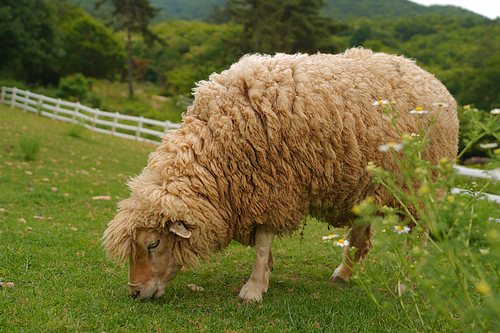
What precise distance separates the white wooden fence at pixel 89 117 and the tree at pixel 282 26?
10.4 m

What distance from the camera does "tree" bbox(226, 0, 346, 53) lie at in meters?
26.0

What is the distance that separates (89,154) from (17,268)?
319 inches

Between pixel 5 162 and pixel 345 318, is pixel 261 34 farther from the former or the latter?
pixel 345 318

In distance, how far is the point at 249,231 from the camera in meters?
3.73

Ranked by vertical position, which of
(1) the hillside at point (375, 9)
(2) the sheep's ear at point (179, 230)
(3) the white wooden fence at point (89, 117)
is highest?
(1) the hillside at point (375, 9)

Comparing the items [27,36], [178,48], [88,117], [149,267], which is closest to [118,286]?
[149,267]

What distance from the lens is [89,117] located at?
57.3 ft

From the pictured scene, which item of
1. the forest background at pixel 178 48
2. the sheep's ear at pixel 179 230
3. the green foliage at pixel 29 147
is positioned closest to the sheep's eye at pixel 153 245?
the sheep's ear at pixel 179 230

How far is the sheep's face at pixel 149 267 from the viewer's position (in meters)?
3.46

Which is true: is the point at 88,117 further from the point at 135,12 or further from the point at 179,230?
the point at 135,12

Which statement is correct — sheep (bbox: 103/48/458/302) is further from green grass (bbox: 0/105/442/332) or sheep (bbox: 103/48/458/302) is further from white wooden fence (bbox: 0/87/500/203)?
white wooden fence (bbox: 0/87/500/203)

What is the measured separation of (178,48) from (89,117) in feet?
108

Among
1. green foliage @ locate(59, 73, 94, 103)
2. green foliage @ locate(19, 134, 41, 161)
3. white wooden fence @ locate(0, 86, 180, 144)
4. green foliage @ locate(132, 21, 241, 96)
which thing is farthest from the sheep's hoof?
green foliage @ locate(59, 73, 94, 103)

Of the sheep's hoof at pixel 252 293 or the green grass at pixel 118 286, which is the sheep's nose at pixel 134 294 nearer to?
the green grass at pixel 118 286
